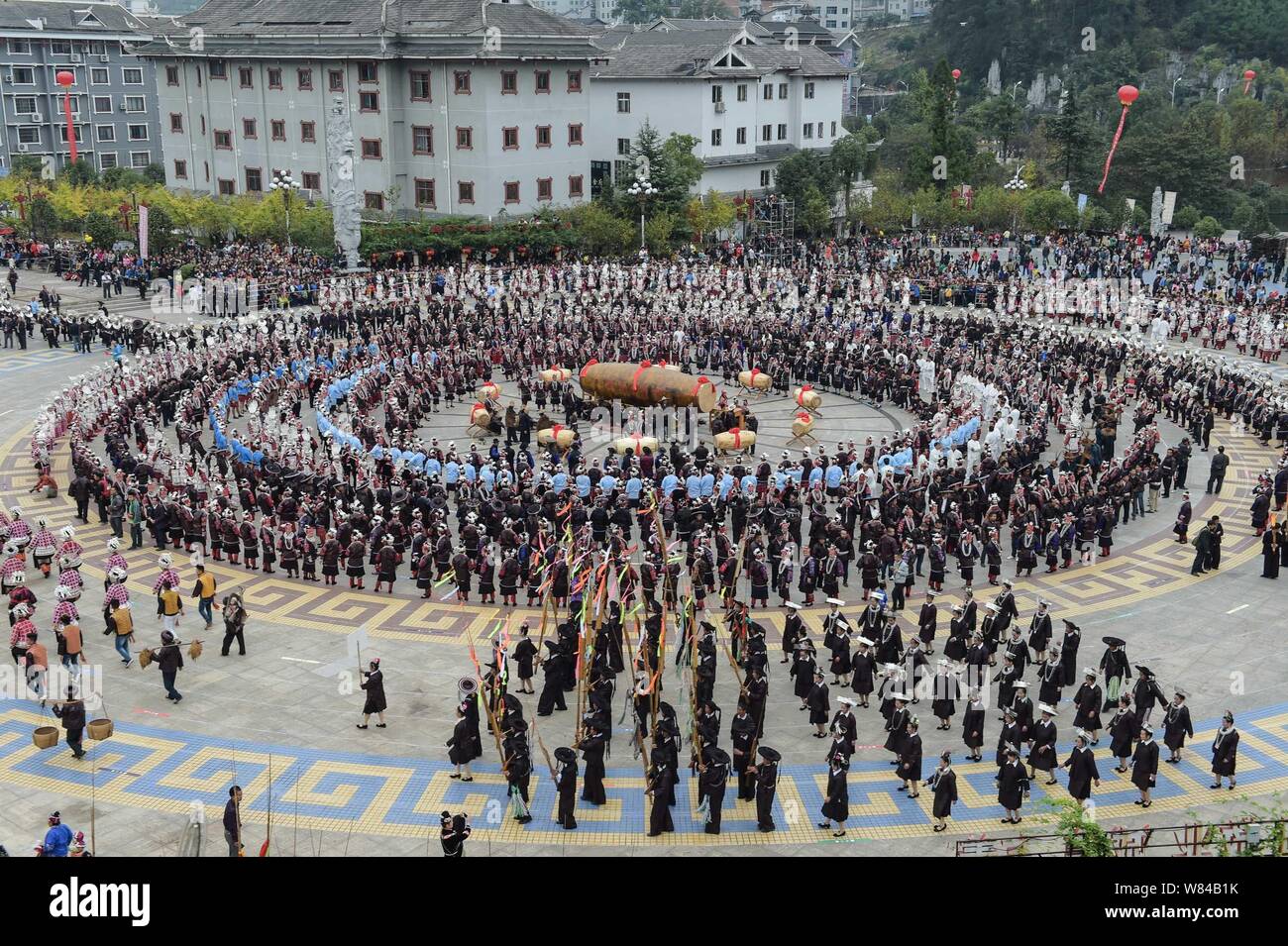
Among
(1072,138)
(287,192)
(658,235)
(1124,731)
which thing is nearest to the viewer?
(1124,731)

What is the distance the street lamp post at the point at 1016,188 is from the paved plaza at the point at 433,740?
52.0 meters

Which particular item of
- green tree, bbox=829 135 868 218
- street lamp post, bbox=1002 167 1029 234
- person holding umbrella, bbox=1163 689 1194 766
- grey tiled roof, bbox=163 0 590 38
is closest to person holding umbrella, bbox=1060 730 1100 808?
person holding umbrella, bbox=1163 689 1194 766

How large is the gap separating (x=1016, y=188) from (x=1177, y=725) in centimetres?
6734

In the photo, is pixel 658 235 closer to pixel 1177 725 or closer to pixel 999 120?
pixel 999 120

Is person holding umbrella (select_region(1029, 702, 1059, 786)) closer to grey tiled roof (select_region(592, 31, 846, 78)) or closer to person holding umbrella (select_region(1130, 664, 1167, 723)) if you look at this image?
person holding umbrella (select_region(1130, 664, 1167, 723))

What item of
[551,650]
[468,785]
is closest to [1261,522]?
[551,650]

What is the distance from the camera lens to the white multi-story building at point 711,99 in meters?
78.6

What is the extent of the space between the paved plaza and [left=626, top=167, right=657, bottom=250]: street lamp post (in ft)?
129

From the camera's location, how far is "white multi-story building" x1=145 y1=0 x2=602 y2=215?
6738 centimetres

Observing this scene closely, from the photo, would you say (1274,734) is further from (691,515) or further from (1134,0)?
(1134,0)

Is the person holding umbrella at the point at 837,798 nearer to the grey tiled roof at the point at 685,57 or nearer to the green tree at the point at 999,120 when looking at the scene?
the grey tiled roof at the point at 685,57

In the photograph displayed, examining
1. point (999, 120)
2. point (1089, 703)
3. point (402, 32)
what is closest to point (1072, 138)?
point (999, 120)

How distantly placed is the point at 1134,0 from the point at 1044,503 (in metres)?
106

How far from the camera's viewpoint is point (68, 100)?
9050cm
